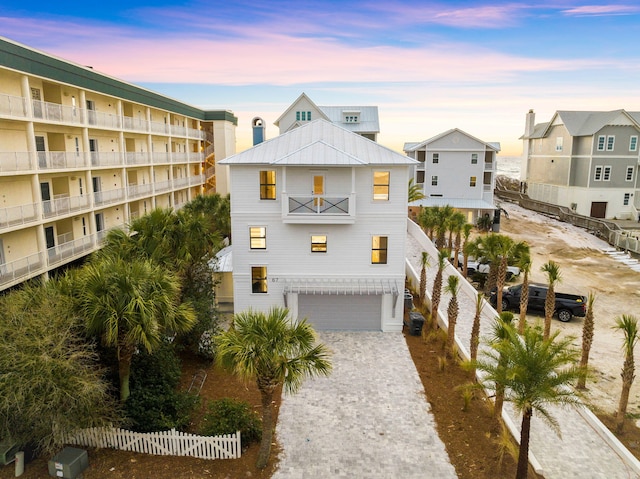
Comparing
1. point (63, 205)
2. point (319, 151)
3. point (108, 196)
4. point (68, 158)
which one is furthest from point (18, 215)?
point (319, 151)

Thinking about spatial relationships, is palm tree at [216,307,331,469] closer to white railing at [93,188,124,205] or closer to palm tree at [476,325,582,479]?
palm tree at [476,325,582,479]

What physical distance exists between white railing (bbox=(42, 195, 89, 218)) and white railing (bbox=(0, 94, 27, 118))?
475cm

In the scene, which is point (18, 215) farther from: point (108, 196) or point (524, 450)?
point (524, 450)

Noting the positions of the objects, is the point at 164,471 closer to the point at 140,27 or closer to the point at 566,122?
the point at 140,27

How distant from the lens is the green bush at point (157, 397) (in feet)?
42.0

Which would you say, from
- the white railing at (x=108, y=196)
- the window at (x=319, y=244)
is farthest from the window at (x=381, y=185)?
the white railing at (x=108, y=196)

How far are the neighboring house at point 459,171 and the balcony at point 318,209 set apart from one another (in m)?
27.9

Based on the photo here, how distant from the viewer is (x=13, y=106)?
71.7ft

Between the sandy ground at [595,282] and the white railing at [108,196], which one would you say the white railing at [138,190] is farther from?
the sandy ground at [595,282]

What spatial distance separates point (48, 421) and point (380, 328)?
50.5 feet

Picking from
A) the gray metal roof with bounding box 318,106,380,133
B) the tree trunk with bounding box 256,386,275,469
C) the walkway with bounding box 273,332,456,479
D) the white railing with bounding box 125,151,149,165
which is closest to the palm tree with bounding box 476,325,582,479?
the walkway with bounding box 273,332,456,479

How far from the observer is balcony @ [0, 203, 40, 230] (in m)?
21.3

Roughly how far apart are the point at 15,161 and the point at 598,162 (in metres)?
58.3

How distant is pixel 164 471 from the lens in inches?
464
